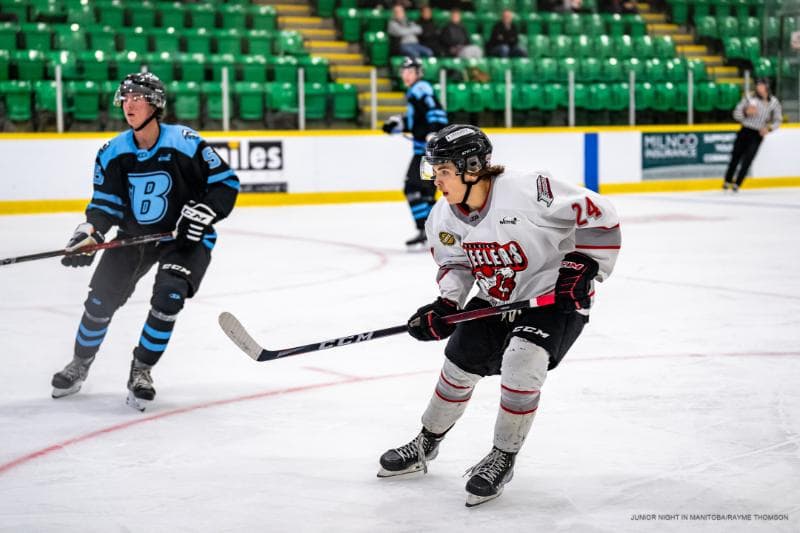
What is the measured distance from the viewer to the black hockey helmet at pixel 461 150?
3.01m

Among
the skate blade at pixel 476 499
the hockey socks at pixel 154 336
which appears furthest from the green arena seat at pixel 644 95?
the skate blade at pixel 476 499

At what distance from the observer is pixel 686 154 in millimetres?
15055

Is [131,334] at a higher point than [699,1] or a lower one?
lower

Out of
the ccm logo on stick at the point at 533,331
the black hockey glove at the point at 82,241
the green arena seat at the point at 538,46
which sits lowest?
the ccm logo on stick at the point at 533,331

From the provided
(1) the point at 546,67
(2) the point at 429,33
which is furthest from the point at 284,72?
(1) the point at 546,67

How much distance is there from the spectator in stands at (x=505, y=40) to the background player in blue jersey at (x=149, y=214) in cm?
1112

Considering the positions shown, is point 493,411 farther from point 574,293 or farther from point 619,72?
point 619,72

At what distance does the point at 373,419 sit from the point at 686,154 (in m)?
12.0

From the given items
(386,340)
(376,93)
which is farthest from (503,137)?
(386,340)

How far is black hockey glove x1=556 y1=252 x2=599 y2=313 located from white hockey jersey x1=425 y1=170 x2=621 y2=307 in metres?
0.06

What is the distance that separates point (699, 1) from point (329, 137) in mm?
7653

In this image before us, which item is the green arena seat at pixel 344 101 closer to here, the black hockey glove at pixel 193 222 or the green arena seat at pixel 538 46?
the green arena seat at pixel 538 46

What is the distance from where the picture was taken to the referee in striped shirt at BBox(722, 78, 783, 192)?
14.1m

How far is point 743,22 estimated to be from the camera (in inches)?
A: 685
